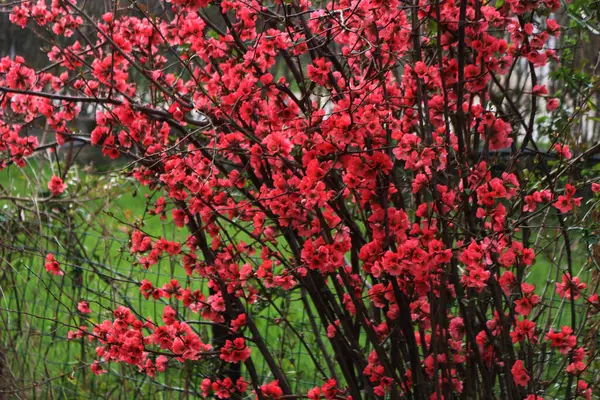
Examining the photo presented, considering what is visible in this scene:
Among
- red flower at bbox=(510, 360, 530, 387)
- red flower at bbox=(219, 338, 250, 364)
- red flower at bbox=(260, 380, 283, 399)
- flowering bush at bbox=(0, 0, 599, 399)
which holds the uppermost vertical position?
flowering bush at bbox=(0, 0, 599, 399)

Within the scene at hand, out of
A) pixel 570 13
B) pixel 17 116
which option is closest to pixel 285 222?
pixel 570 13

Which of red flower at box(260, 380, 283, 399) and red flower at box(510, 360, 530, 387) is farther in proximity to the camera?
red flower at box(260, 380, 283, 399)

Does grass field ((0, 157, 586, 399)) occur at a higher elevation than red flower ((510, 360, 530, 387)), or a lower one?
higher

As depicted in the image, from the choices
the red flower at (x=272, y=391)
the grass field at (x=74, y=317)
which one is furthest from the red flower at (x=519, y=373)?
the grass field at (x=74, y=317)

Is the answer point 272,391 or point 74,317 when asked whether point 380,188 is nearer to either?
point 272,391

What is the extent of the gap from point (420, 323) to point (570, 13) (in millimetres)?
1184

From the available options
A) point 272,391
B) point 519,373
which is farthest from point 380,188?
point 272,391

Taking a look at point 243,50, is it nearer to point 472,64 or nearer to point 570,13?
point 472,64

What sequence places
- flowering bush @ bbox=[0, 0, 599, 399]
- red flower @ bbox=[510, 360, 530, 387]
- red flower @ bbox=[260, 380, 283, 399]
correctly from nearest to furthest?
flowering bush @ bbox=[0, 0, 599, 399], red flower @ bbox=[510, 360, 530, 387], red flower @ bbox=[260, 380, 283, 399]

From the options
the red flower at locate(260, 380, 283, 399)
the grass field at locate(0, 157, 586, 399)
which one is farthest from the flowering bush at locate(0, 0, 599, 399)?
the grass field at locate(0, 157, 586, 399)

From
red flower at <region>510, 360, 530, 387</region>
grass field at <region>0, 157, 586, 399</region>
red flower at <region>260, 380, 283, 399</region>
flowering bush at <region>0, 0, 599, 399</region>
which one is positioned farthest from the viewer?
grass field at <region>0, 157, 586, 399</region>

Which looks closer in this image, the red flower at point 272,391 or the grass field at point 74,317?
the red flower at point 272,391

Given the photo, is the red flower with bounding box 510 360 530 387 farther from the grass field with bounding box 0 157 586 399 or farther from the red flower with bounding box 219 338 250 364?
the grass field with bounding box 0 157 586 399

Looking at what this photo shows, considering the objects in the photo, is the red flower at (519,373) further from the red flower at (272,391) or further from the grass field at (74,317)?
the grass field at (74,317)
